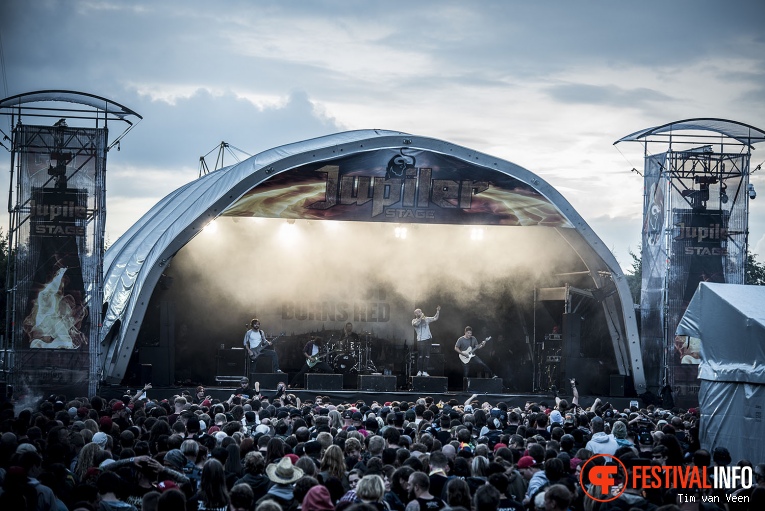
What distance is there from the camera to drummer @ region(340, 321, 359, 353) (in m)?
25.5

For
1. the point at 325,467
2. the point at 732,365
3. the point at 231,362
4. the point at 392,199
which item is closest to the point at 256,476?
the point at 325,467

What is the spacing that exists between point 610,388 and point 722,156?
6.44m

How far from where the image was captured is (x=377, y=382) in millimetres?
22781

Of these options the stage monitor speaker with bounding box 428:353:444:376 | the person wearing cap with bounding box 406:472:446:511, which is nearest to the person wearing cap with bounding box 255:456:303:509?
the person wearing cap with bounding box 406:472:446:511

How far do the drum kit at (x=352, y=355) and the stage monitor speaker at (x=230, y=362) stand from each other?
91.1 inches

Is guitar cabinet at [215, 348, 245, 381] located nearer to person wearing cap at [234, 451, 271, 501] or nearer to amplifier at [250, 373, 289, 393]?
amplifier at [250, 373, 289, 393]

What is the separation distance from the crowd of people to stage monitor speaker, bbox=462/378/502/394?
35.2 feet

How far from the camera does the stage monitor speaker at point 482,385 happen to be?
23266 mm

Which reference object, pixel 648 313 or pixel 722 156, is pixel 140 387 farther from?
pixel 722 156

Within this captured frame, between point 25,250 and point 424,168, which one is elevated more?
point 424,168

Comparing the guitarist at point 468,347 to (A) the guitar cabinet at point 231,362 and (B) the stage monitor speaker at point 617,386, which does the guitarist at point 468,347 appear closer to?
(B) the stage monitor speaker at point 617,386

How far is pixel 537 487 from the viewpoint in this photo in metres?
8.10

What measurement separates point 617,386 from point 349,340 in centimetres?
709

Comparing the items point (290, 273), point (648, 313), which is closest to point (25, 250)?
point (290, 273)
